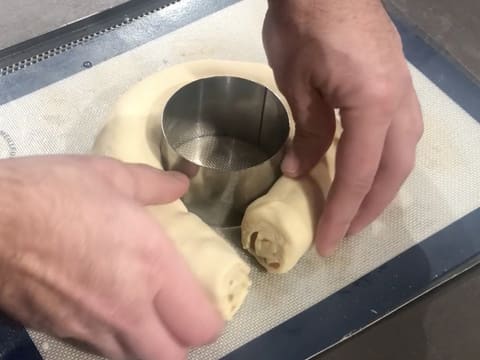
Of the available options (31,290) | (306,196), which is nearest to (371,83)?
(306,196)

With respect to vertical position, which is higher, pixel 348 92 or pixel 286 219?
pixel 348 92

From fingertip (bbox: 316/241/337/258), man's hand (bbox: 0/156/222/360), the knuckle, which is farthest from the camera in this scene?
fingertip (bbox: 316/241/337/258)

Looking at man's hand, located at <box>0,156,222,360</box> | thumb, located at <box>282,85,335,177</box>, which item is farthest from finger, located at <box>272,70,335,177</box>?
man's hand, located at <box>0,156,222,360</box>

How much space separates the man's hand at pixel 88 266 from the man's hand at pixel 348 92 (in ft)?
0.90

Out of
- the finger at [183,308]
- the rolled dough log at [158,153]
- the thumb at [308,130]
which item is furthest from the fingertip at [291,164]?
the finger at [183,308]

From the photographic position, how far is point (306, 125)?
84 centimetres

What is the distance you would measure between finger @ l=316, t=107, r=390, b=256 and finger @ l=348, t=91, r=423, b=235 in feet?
0.08

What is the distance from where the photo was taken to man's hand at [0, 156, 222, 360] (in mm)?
562

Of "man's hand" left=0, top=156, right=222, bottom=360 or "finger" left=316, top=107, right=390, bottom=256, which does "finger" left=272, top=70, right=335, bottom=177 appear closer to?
"finger" left=316, top=107, right=390, bottom=256

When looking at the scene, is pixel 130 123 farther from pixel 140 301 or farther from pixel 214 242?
pixel 140 301

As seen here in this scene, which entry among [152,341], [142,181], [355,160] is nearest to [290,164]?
[355,160]

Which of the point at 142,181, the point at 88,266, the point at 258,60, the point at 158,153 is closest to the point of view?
the point at 88,266

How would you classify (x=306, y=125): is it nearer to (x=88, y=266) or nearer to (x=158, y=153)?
(x=158, y=153)

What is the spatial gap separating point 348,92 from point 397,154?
0.11 metres
